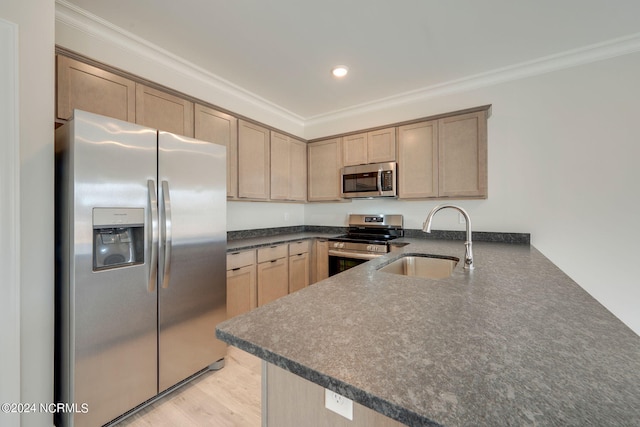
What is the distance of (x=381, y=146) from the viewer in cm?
325

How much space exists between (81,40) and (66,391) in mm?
2351

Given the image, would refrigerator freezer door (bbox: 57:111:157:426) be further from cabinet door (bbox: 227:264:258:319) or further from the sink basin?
the sink basin

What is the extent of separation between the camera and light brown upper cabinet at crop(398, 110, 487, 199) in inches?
106

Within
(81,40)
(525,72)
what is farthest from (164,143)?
(525,72)

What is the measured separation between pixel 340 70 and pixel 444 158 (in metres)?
1.43

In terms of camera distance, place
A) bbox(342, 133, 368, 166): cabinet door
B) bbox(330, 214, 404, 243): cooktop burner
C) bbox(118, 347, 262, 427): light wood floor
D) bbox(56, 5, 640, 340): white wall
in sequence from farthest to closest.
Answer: bbox(342, 133, 368, 166): cabinet door → bbox(330, 214, 404, 243): cooktop burner → bbox(56, 5, 640, 340): white wall → bbox(118, 347, 262, 427): light wood floor

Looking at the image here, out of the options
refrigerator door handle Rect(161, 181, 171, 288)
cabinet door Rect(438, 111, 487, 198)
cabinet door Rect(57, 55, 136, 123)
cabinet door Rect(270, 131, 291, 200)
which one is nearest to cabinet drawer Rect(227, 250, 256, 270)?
refrigerator door handle Rect(161, 181, 171, 288)

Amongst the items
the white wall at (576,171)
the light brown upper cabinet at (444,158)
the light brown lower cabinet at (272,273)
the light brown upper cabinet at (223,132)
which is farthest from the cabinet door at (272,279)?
the white wall at (576,171)

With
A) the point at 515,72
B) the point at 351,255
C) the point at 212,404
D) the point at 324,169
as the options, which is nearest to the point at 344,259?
the point at 351,255

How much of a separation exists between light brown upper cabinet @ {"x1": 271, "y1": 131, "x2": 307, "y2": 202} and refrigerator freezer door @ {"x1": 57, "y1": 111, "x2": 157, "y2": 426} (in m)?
1.74

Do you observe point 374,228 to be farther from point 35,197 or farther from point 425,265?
point 35,197

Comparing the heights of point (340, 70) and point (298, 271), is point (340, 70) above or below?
above

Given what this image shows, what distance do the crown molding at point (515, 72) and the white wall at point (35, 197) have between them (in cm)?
302

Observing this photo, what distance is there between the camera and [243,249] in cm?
258
